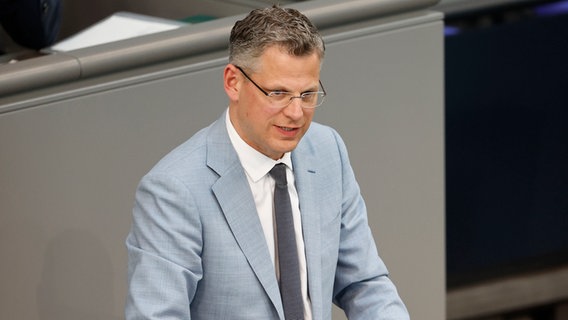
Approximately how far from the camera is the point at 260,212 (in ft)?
8.41

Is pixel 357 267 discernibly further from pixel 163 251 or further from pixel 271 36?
pixel 271 36

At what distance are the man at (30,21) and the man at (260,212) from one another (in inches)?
50.8

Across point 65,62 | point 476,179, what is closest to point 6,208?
point 65,62

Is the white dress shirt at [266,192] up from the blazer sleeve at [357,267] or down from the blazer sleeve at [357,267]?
up

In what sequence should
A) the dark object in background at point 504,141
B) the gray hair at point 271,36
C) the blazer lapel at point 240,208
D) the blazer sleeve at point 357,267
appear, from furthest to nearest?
the dark object in background at point 504,141, the blazer sleeve at point 357,267, the blazer lapel at point 240,208, the gray hair at point 271,36

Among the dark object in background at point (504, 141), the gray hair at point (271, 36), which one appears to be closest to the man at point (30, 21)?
the dark object in background at point (504, 141)

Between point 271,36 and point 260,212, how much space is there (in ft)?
1.29

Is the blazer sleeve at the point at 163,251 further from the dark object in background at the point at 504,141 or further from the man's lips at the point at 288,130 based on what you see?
the dark object in background at the point at 504,141

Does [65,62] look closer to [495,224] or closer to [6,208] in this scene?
[6,208]

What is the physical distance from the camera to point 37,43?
3.71 m

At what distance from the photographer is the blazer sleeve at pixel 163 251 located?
2383mm

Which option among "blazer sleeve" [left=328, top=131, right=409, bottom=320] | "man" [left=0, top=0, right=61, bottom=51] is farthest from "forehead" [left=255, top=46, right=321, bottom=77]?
"man" [left=0, top=0, right=61, bottom=51]

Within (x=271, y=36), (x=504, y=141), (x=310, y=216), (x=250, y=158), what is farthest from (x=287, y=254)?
(x=504, y=141)

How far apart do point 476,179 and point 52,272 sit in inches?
64.9
